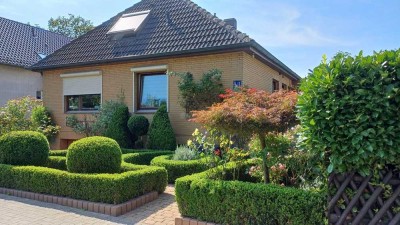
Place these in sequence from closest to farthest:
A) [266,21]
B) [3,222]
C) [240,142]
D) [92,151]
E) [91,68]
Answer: [3,222]
[92,151]
[240,142]
[266,21]
[91,68]

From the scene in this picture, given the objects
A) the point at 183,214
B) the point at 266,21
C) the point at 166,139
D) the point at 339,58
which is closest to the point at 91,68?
the point at 166,139

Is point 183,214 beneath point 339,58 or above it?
beneath

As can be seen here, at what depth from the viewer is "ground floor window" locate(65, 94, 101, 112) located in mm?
12688

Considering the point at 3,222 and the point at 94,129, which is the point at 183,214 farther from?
the point at 94,129

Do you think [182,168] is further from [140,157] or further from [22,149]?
[22,149]

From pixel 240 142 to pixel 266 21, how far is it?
4248 millimetres

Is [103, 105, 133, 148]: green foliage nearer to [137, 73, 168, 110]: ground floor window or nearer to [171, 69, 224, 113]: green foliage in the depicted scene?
[137, 73, 168, 110]: ground floor window

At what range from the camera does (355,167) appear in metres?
3.37

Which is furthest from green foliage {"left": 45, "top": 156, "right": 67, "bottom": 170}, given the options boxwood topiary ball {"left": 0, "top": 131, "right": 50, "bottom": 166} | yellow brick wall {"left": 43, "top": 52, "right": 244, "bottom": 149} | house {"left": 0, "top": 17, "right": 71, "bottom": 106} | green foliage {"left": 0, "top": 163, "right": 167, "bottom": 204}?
A: house {"left": 0, "top": 17, "right": 71, "bottom": 106}

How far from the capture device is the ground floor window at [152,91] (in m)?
11.1

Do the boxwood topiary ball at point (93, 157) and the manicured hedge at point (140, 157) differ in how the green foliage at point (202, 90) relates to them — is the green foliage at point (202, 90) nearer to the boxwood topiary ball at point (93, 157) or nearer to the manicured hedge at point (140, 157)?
the manicured hedge at point (140, 157)

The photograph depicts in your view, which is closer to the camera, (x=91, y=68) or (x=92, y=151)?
(x=92, y=151)

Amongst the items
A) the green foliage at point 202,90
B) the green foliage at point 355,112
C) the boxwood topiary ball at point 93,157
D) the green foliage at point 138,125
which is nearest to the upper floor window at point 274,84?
the green foliage at point 202,90

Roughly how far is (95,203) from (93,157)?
988 millimetres
